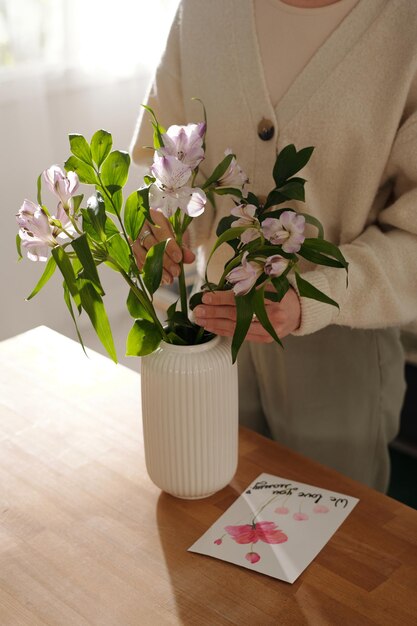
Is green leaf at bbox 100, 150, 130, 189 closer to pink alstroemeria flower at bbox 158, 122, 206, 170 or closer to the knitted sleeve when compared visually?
pink alstroemeria flower at bbox 158, 122, 206, 170

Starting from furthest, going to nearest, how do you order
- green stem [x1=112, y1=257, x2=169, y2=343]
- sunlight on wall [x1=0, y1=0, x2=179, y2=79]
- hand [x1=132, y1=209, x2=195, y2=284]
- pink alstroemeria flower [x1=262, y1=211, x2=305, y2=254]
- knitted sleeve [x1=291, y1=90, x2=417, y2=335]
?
sunlight on wall [x1=0, y1=0, x2=179, y2=79] < knitted sleeve [x1=291, y1=90, x2=417, y2=335] < hand [x1=132, y1=209, x2=195, y2=284] < green stem [x1=112, y1=257, x2=169, y2=343] < pink alstroemeria flower [x1=262, y1=211, x2=305, y2=254]

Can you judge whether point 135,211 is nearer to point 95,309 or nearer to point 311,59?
point 95,309

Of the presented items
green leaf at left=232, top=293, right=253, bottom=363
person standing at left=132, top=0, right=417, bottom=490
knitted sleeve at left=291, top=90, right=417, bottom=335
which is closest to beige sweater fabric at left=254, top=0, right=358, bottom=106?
person standing at left=132, top=0, right=417, bottom=490

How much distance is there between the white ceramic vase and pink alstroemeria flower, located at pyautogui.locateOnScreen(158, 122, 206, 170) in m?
0.24

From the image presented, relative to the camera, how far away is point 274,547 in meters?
1.11

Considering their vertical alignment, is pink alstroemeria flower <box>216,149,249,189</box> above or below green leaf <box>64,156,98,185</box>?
below

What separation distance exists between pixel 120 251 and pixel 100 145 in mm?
129

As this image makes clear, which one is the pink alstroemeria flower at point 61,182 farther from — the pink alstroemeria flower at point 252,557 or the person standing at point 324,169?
the pink alstroemeria flower at point 252,557

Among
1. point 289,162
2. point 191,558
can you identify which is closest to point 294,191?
point 289,162

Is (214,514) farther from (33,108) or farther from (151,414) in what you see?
(33,108)

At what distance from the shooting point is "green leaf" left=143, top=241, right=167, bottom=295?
3.53ft

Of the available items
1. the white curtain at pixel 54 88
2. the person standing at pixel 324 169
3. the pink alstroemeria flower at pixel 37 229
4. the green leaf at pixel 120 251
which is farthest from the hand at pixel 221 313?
the white curtain at pixel 54 88

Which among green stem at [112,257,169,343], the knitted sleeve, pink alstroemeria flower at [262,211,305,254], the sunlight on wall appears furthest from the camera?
the sunlight on wall

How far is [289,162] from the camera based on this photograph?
1080 mm
